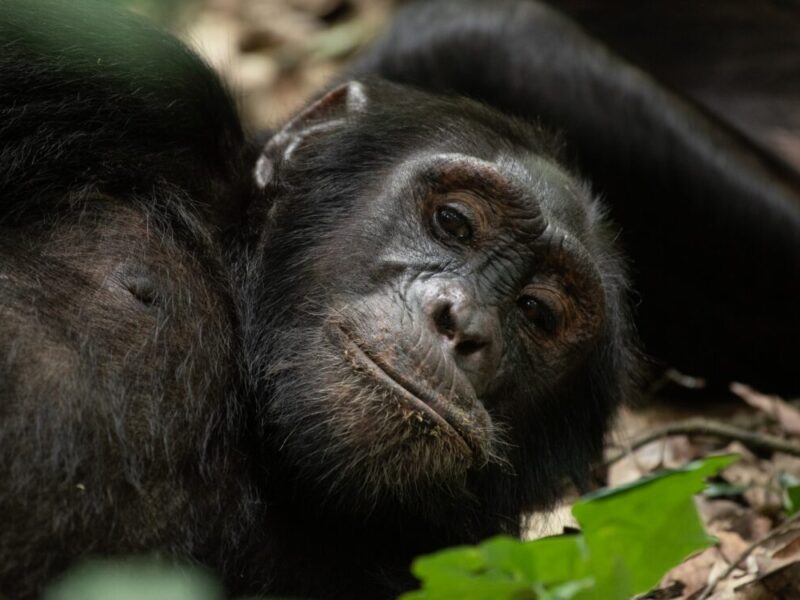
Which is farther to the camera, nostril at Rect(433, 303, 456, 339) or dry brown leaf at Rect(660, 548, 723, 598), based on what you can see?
dry brown leaf at Rect(660, 548, 723, 598)

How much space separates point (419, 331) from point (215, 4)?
7580 millimetres

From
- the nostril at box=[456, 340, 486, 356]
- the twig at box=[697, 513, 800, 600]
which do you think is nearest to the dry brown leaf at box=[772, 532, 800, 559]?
the twig at box=[697, 513, 800, 600]

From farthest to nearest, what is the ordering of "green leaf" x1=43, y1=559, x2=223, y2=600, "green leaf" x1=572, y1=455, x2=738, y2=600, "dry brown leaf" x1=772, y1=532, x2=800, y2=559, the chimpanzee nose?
"dry brown leaf" x1=772, y1=532, x2=800, y2=559 < the chimpanzee nose < "green leaf" x1=572, y1=455, x2=738, y2=600 < "green leaf" x1=43, y1=559, x2=223, y2=600

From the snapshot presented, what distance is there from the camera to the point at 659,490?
3049 millimetres

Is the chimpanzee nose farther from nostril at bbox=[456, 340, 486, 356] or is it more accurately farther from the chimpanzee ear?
the chimpanzee ear

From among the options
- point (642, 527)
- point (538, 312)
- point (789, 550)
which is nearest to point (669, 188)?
point (538, 312)

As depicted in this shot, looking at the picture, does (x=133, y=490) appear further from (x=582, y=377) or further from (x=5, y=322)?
(x=582, y=377)

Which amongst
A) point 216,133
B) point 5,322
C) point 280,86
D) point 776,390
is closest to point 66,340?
point 5,322

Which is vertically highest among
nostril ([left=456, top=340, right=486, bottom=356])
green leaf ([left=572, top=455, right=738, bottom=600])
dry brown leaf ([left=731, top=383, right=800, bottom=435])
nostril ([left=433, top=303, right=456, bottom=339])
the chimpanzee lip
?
green leaf ([left=572, top=455, right=738, bottom=600])

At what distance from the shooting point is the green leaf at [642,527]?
9.75 feet

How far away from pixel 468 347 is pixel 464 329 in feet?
0.22

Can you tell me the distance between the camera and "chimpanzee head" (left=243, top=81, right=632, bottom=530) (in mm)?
4125

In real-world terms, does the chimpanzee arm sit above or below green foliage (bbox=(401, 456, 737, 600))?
below

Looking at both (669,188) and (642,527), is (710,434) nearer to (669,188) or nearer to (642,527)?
(669,188)
